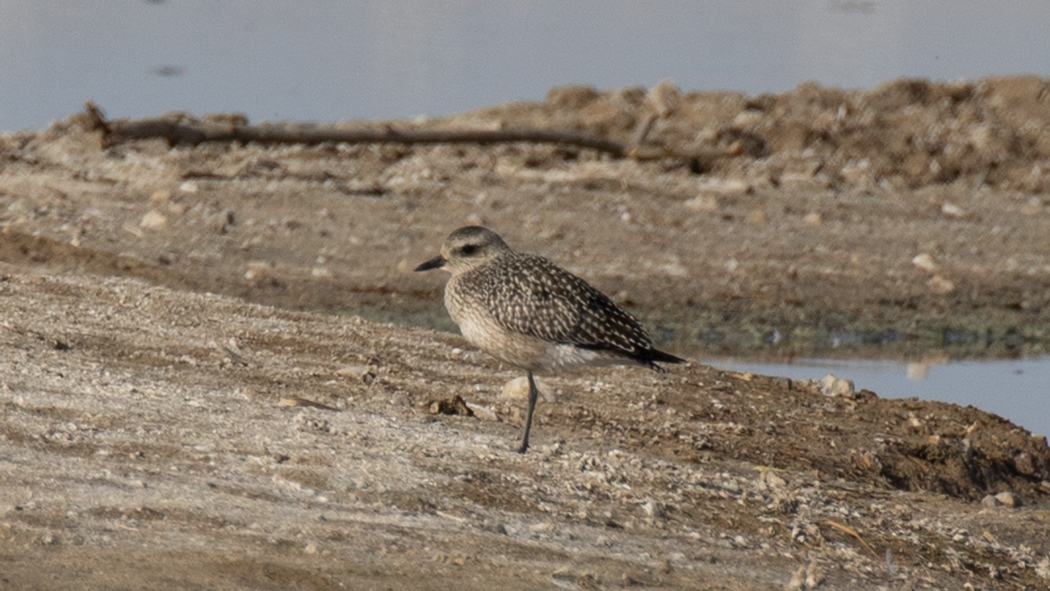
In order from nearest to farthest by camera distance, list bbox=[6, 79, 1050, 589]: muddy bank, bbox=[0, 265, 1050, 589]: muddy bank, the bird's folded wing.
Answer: bbox=[0, 265, 1050, 589]: muddy bank < bbox=[6, 79, 1050, 589]: muddy bank < the bird's folded wing

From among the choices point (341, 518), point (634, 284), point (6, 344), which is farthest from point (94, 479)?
point (634, 284)

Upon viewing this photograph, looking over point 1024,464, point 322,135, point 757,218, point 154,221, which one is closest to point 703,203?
point 757,218

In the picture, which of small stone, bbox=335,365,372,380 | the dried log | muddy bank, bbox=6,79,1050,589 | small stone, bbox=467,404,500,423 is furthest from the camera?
the dried log

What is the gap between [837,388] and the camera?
866cm

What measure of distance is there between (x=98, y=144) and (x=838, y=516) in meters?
11.2

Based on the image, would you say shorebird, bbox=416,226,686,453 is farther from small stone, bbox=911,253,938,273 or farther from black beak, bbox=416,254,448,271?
small stone, bbox=911,253,938,273

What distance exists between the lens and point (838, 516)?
5953 mm

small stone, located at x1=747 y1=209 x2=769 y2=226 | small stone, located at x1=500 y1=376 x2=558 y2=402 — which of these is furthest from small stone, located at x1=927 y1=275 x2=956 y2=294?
small stone, located at x1=500 y1=376 x2=558 y2=402

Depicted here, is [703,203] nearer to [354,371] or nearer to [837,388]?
[837,388]

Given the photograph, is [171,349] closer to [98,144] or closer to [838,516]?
[838,516]

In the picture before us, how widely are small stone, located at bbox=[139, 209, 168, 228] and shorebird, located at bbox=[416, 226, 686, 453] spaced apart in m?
6.16

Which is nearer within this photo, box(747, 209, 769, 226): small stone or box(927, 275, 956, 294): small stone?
box(927, 275, 956, 294): small stone

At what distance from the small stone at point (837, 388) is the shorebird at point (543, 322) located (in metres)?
2.34

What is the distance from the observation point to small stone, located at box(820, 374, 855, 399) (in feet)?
28.2
